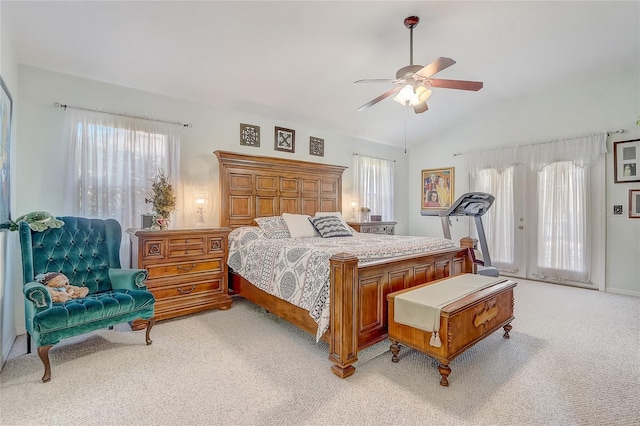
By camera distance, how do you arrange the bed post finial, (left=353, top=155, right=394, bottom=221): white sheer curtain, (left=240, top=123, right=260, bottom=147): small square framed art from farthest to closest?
1. (left=353, top=155, right=394, bottom=221): white sheer curtain
2. (left=240, top=123, right=260, bottom=147): small square framed art
3. the bed post finial

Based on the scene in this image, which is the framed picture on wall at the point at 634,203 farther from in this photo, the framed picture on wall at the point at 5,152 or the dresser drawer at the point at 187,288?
the framed picture on wall at the point at 5,152

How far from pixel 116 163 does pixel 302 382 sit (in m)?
3.18

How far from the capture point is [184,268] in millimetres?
3373

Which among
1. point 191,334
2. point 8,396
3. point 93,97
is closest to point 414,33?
point 93,97

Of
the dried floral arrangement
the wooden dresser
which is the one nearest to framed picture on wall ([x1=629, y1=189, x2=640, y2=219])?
the wooden dresser

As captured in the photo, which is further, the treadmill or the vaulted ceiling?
the treadmill

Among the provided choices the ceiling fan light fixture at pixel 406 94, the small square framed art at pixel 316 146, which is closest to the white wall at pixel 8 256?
the ceiling fan light fixture at pixel 406 94

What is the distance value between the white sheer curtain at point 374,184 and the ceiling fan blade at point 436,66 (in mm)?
3260

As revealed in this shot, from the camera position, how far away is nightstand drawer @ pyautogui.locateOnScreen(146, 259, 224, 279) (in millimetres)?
3180

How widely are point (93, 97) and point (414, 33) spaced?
3748 mm

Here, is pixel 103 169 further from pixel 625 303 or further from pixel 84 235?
pixel 625 303

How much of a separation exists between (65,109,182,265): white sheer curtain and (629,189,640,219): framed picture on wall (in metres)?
6.46

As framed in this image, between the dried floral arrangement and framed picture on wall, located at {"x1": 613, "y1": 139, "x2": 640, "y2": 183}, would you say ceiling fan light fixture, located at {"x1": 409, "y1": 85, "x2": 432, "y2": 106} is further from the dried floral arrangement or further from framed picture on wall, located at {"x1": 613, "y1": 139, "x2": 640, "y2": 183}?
framed picture on wall, located at {"x1": 613, "y1": 139, "x2": 640, "y2": 183}

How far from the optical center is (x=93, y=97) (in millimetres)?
3373
